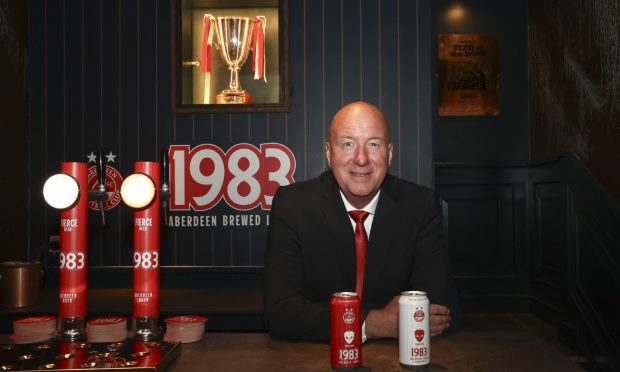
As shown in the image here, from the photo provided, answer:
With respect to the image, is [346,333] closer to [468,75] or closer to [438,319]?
[438,319]

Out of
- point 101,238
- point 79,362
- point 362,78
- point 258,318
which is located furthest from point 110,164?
point 79,362

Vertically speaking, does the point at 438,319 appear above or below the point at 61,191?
below

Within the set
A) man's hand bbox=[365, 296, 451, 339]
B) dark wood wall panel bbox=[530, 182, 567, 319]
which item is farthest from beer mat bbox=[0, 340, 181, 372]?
dark wood wall panel bbox=[530, 182, 567, 319]

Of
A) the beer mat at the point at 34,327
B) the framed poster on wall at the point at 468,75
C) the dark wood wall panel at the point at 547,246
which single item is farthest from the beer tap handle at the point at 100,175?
the framed poster on wall at the point at 468,75

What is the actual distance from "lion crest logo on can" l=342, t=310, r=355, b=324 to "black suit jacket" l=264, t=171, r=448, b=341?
2.20ft

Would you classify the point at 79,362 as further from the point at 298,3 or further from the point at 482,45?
the point at 482,45

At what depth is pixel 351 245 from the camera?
197 cm

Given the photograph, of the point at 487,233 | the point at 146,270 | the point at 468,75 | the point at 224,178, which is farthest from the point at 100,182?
the point at 468,75

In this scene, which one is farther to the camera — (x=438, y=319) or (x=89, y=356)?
(x=438, y=319)

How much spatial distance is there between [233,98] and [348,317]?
208 centimetres

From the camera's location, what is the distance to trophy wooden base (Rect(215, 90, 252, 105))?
307 centimetres

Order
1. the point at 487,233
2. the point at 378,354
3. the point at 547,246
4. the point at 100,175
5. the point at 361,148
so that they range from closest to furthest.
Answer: the point at 378,354 < the point at 100,175 < the point at 361,148 < the point at 547,246 < the point at 487,233

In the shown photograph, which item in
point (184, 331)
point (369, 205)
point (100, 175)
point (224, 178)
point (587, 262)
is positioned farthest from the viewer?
point (587, 262)

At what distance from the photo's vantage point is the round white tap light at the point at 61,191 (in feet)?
4.89
